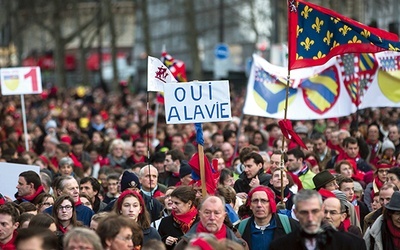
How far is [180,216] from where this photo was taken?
35.9 feet

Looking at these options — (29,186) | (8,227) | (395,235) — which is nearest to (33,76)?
→ (29,186)

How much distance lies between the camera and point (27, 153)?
17.8 m

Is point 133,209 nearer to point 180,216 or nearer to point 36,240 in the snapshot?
point 180,216

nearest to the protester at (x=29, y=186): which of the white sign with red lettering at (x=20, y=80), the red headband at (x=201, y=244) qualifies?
the red headband at (x=201, y=244)

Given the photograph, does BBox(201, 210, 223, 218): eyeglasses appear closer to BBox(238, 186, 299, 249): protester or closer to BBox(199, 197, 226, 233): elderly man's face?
BBox(199, 197, 226, 233): elderly man's face

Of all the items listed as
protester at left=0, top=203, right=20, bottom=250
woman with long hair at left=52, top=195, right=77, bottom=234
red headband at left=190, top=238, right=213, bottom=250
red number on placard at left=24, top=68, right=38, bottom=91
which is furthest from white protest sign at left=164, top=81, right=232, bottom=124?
red number on placard at left=24, top=68, right=38, bottom=91

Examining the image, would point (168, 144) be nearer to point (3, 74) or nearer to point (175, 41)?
point (3, 74)

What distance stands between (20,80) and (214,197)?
43.0 ft

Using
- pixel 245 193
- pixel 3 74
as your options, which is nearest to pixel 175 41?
pixel 3 74

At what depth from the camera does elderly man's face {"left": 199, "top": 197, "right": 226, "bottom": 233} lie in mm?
9500

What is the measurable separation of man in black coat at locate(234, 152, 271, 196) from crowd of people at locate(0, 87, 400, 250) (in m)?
0.01

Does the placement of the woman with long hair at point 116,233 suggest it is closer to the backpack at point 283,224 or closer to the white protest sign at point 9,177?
the backpack at point 283,224

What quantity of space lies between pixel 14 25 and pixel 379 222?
54.8 metres

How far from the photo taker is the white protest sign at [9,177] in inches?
544
